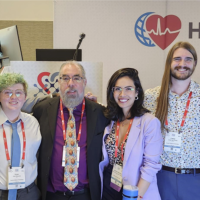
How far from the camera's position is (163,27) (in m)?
4.08

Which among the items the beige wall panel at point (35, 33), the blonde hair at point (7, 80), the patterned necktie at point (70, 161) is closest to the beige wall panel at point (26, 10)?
the beige wall panel at point (35, 33)

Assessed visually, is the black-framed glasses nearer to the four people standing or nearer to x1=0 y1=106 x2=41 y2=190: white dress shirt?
the four people standing

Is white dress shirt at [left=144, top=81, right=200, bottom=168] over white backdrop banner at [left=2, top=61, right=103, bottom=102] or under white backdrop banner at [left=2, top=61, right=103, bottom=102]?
under

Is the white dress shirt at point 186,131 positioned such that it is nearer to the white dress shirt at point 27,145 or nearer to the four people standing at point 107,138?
the four people standing at point 107,138

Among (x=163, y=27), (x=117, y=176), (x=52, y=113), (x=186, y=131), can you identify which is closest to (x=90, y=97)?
(x=52, y=113)

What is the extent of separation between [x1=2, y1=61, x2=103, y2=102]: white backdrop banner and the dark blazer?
1.38ft

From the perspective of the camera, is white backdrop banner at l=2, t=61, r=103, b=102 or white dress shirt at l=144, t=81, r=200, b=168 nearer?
white dress shirt at l=144, t=81, r=200, b=168

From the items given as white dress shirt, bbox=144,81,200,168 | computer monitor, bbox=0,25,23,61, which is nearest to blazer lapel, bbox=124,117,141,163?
white dress shirt, bbox=144,81,200,168

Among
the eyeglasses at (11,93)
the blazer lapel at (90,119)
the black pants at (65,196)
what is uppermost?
the eyeglasses at (11,93)

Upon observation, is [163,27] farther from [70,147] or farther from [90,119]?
[70,147]

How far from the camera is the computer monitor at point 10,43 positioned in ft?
7.72

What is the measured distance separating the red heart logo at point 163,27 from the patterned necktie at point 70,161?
9.57 ft

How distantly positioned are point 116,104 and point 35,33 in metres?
3.23

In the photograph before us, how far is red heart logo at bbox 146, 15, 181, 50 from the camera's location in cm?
405
